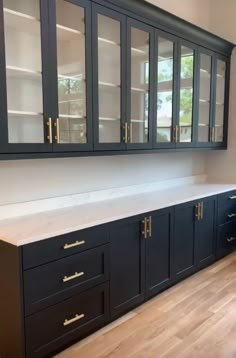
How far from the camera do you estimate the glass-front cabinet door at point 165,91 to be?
2953mm

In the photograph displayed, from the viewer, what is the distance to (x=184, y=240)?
3037 millimetres

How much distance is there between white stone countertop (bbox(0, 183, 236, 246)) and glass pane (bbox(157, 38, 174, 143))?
57 centimetres

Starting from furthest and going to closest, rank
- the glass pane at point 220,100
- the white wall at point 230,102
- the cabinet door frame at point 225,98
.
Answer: the white wall at point 230,102, the glass pane at point 220,100, the cabinet door frame at point 225,98

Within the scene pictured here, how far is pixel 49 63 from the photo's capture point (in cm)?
211

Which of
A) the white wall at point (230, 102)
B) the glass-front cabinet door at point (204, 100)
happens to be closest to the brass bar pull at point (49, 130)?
the glass-front cabinet door at point (204, 100)

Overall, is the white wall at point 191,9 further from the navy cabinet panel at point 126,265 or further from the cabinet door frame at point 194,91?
the navy cabinet panel at point 126,265

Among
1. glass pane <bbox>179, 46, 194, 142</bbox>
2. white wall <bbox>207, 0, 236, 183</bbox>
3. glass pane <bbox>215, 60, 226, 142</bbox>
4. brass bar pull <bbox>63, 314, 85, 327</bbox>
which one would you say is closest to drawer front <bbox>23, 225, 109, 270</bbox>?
brass bar pull <bbox>63, 314, 85, 327</bbox>

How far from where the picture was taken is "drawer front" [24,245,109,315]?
185 cm

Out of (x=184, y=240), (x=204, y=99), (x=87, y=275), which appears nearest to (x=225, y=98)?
(x=204, y=99)

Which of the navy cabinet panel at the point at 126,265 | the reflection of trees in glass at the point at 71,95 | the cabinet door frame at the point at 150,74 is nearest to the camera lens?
the reflection of trees in glass at the point at 71,95

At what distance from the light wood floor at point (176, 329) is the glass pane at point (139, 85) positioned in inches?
55.9

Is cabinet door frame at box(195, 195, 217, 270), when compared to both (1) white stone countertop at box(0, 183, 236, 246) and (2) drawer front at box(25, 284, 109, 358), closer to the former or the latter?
(1) white stone countertop at box(0, 183, 236, 246)

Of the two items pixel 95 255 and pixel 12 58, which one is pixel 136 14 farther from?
pixel 95 255

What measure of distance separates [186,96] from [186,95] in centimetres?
A: 1
